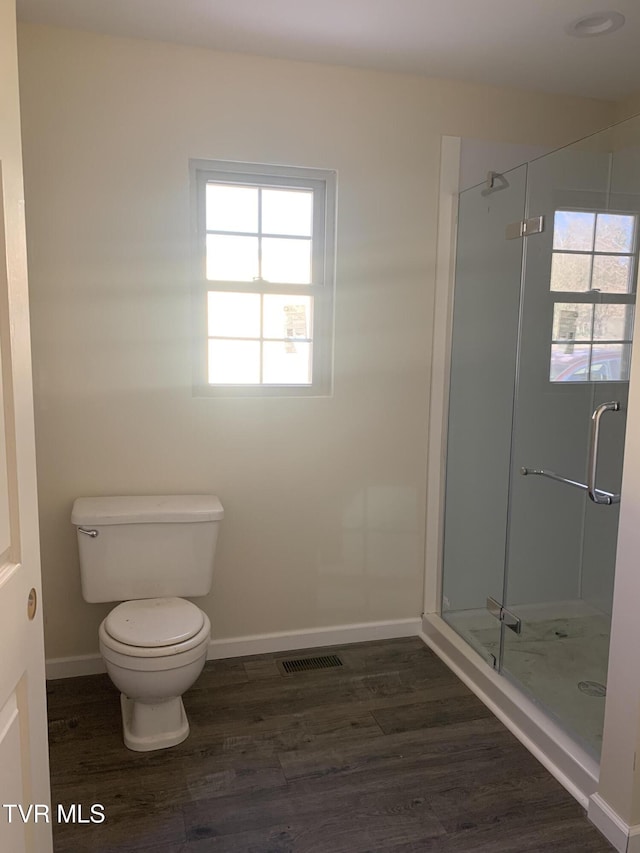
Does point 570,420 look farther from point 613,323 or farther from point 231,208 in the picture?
point 231,208

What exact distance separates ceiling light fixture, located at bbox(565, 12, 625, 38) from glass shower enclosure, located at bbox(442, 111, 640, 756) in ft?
1.16

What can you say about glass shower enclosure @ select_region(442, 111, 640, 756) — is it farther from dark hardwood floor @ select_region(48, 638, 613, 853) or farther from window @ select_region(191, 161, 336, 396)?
window @ select_region(191, 161, 336, 396)

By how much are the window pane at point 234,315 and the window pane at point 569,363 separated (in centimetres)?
127

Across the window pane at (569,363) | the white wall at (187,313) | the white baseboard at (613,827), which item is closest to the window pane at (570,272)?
the window pane at (569,363)

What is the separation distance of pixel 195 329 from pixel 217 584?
3.61ft

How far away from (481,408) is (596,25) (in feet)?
4.92

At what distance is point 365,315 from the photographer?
2.86 m

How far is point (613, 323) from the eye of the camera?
2578mm

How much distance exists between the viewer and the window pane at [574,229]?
2.59 metres

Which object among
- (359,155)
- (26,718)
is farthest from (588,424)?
(26,718)

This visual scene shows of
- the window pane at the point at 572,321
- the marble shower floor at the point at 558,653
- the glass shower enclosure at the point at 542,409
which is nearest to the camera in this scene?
the marble shower floor at the point at 558,653

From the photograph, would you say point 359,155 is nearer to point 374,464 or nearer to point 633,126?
point 633,126

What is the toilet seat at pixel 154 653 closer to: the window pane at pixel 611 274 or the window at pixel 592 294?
the window at pixel 592 294

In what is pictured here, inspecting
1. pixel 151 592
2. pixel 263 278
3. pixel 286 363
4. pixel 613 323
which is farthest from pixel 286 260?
pixel 151 592
